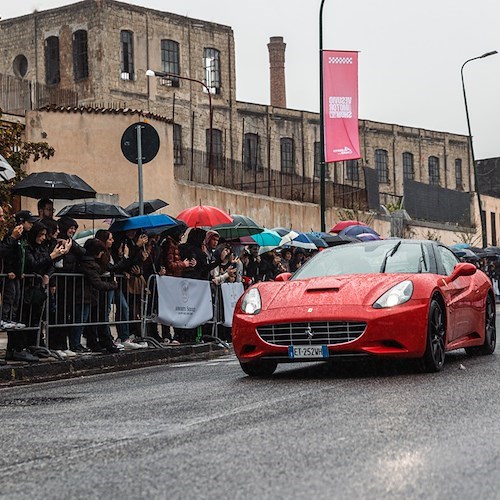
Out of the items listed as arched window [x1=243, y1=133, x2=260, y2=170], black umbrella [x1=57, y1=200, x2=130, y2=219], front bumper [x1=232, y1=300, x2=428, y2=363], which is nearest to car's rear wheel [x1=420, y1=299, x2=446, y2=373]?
front bumper [x1=232, y1=300, x2=428, y2=363]

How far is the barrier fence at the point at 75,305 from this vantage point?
46.1ft

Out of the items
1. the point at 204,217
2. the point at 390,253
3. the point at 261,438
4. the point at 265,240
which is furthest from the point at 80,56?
the point at 261,438

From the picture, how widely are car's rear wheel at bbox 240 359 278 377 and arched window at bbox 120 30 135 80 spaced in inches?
1527

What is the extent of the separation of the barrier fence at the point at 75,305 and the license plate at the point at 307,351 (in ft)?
12.5

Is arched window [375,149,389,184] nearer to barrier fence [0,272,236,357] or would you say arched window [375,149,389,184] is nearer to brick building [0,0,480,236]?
brick building [0,0,480,236]

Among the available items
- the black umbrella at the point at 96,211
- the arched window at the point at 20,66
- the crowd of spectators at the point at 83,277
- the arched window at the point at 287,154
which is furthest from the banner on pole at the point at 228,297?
the arched window at the point at 287,154

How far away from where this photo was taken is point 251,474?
19.5ft

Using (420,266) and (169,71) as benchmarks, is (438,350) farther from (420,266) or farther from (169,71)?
(169,71)

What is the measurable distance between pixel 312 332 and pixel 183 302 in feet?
22.1

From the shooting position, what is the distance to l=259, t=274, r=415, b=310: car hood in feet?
37.8

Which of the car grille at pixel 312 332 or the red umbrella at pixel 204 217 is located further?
the red umbrella at pixel 204 217

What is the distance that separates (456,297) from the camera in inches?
505

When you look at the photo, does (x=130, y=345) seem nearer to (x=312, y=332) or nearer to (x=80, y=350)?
(x=80, y=350)

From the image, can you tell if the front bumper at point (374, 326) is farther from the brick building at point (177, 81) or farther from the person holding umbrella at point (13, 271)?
the brick building at point (177, 81)
